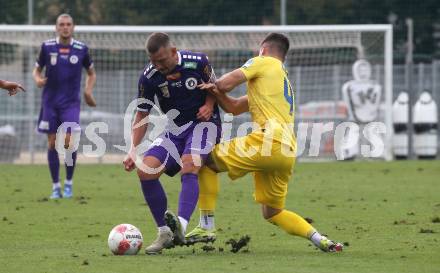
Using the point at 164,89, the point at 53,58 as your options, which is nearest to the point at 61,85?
the point at 53,58

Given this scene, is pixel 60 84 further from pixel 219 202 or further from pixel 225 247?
pixel 225 247

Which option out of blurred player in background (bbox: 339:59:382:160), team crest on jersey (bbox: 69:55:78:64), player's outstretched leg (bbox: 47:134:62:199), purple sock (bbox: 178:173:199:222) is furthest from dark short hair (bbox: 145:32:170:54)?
blurred player in background (bbox: 339:59:382:160)

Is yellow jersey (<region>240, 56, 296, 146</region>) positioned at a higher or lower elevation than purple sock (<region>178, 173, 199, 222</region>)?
higher

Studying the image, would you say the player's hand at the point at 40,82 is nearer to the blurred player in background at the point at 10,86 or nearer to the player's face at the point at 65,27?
the player's face at the point at 65,27

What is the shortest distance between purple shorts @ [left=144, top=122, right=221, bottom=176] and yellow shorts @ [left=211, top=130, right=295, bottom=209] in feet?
0.36

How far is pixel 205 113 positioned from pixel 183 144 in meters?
0.32

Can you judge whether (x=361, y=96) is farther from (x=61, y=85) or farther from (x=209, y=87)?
(x=209, y=87)

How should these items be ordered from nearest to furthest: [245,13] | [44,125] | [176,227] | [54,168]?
[176,227] < [54,168] < [44,125] < [245,13]

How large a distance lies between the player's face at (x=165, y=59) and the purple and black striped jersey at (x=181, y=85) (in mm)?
74

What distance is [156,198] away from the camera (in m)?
8.87

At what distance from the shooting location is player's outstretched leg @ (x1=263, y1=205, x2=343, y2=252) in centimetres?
873

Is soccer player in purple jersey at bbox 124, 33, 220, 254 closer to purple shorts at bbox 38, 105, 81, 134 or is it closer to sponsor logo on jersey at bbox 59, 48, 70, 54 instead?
purple shorts at bbox 38, 105, 81, 134

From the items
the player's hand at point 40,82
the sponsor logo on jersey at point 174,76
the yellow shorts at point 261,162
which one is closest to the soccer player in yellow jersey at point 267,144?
the yellow shorts at point 261,162

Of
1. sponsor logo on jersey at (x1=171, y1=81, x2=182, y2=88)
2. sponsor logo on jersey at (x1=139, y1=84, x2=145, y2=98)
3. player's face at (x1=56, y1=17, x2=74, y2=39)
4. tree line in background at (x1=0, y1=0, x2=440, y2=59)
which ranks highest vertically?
tree line in background at (x1=0, y1=0, x2=440, y2=59)
